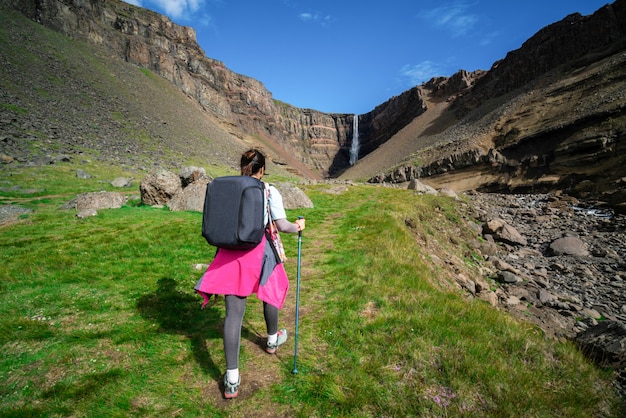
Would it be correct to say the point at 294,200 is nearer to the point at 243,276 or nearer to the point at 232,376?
the point at 243,276

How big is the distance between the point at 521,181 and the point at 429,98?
88.4 meters

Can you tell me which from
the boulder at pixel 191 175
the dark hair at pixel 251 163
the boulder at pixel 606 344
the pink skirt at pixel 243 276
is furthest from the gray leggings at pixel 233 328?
the boulder at pixel 191 175

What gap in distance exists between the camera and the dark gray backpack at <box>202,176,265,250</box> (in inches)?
126

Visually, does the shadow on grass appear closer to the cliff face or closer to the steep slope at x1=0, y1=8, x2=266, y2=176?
the cliff face

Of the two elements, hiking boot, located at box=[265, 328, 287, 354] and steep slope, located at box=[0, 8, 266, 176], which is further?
steep slope, located at box=[0, 8, 266, 176]

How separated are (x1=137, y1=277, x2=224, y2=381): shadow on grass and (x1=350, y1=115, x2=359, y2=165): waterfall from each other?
159836 mm

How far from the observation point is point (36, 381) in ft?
12.1

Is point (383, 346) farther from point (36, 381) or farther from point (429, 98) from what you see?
point (429, 98)

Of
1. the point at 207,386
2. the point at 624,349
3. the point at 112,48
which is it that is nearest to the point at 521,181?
the point at 624,349

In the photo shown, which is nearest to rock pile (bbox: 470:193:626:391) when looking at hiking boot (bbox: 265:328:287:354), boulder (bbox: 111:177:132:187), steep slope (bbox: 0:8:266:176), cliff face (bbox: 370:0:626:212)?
cliff face (bbox: 370:0:626:212)

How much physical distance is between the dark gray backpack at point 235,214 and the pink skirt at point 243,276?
0.90 ft

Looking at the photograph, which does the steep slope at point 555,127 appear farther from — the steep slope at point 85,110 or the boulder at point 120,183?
the steep slope at point 85,110

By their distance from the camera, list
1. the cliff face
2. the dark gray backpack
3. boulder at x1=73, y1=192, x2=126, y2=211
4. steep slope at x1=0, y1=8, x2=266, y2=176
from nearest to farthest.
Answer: the dark gray backpack
boulder at x1=73, y1=192, x2=126, y2=211
the cliff face
steep slope at x1=0, y1=8, x2=266, y2=176

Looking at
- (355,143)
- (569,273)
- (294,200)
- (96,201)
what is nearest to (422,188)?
(569,273)
